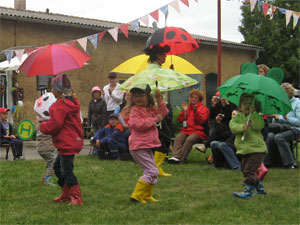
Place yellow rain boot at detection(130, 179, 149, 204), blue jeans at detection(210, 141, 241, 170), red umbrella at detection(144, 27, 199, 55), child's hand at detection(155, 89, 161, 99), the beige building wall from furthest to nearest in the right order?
1. the beige building wall
2. blue jeans at detection(210, 141, 241, 170)
3. red umbrella at detection(144, 27, 199, 55)
4. child's hand at detection(155, 89, 161, 99)
5. yellow rain boot at detection(130, 179, 149, 204)

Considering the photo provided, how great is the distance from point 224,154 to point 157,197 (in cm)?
318

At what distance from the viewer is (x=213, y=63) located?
25.4 meters

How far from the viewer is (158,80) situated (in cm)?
646

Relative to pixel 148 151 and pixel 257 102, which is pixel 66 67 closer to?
pixel 148 151

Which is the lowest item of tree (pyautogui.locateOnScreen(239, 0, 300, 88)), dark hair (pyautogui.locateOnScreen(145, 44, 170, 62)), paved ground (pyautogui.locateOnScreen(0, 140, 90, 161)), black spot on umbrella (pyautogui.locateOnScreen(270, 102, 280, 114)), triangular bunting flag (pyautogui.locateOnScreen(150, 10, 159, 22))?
paved ground (pyautogui.locateOnScreen(0, 140, 90, 161))

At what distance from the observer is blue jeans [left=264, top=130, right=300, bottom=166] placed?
9.68 metres

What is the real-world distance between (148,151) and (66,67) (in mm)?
1520

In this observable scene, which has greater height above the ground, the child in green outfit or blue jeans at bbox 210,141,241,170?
the child in green outfit

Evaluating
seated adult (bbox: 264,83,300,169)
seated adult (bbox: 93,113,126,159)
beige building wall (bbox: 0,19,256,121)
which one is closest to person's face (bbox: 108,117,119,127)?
seated adult (bbox: 93,113,126,159)

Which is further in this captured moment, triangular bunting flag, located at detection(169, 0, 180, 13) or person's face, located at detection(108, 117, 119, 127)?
person's face, located at detection(108, 117, 119, 127)

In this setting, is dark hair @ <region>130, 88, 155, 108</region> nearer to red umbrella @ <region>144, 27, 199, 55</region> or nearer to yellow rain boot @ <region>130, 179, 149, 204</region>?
yellow rain boot @ <region>130, 179, 149, 204</region>

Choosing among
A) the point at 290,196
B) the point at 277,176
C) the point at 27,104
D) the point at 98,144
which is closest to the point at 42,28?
the point at 27,104

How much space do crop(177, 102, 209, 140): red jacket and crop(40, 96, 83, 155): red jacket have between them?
4.50 m

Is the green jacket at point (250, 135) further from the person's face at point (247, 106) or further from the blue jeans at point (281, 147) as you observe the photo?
the blue jeans at point (281, 147)
